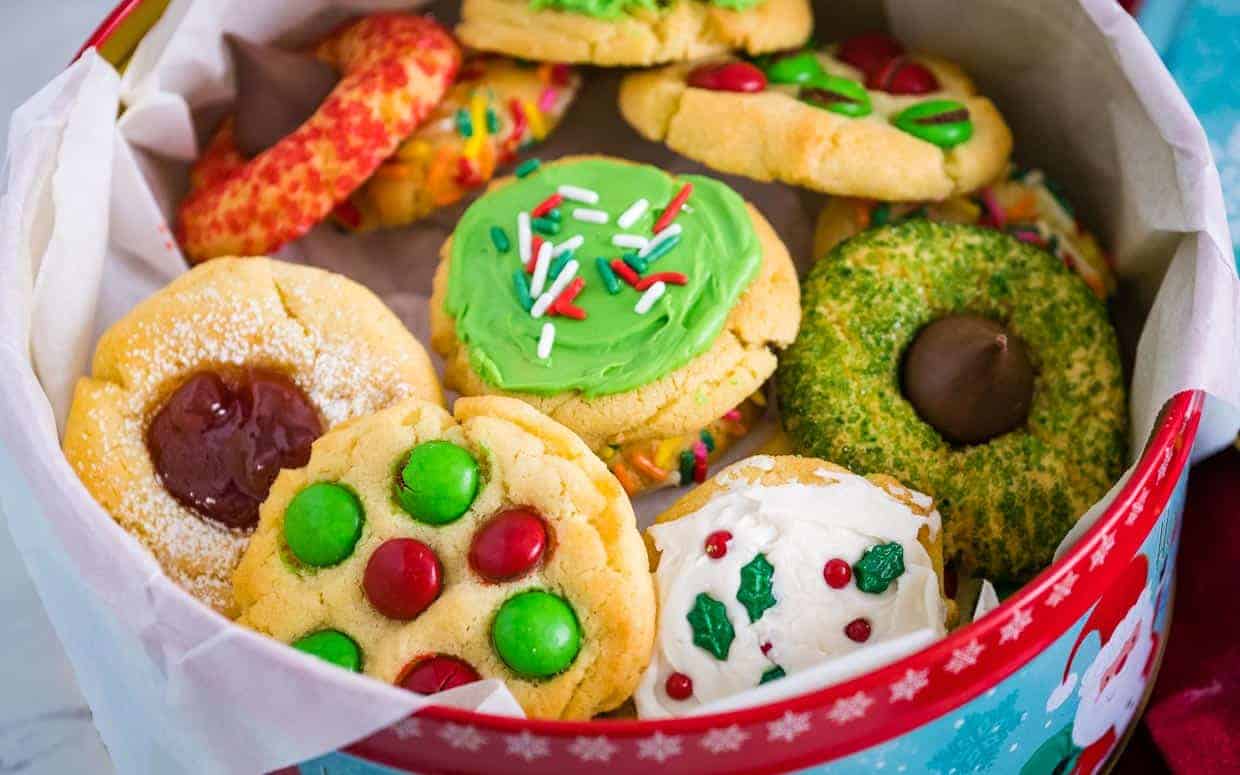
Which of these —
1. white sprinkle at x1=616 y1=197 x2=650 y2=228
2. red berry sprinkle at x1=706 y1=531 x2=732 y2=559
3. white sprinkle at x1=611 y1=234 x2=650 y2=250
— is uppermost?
white sprinkle at x1=616 y1=197 x2=650 y2=228

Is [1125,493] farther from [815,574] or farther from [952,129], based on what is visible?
[952,129]

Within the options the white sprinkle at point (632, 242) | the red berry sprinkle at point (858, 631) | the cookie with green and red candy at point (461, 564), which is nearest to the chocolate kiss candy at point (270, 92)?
A: the white sprinkle at point (632, 242)

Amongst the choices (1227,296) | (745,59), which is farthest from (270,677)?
(745,59)

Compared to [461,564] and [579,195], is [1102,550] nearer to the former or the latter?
[461,564]

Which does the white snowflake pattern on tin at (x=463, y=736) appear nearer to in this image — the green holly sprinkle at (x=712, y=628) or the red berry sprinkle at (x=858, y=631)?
the green holly sprinkle at (x=712, y=628)

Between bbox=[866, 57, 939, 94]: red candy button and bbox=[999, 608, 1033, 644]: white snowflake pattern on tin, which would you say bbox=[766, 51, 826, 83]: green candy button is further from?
bbox=[999, 608, 1033, 644]: white snowflake pattern on tin

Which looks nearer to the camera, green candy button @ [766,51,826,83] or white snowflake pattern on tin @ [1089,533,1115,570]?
white snowflake pattern on tin @ [1089,533,1115,570]

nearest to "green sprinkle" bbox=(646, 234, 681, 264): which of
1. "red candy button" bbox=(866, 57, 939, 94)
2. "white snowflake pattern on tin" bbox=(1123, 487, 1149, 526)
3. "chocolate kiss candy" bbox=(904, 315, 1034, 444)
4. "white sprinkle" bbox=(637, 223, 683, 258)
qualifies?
"white sprinkle" bbox=(637, 223, 683, 258)
